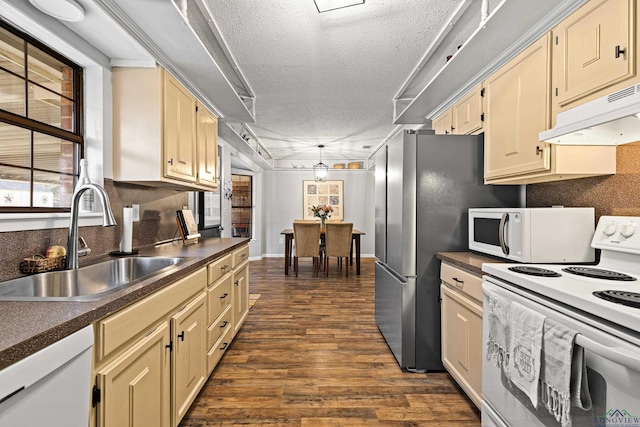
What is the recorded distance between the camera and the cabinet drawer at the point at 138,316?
0.97 meters

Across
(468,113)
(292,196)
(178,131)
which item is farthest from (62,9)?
(292,196)

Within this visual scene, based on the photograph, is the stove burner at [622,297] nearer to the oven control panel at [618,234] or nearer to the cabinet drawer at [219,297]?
the oven control panel at [618,234]

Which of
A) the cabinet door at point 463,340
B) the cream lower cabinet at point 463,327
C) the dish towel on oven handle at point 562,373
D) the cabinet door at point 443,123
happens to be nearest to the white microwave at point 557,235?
the cream lower cabinet at point 463,327

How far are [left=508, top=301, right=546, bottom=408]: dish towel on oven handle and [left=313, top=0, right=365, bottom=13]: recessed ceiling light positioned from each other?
75.4 inches

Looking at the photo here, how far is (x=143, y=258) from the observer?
73.2 inches

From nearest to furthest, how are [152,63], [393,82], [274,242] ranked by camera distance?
[152,63] → [393,82] → [274,242]

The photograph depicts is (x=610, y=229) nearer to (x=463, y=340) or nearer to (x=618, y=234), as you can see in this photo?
(x=618, y=234)

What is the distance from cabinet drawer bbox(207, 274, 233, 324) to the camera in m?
2.01

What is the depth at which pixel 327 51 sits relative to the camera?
258 cm

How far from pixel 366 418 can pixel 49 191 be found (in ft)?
7.13

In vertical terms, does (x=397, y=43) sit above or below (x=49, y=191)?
above

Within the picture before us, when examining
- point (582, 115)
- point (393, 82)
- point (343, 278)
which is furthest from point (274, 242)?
point (582, 115)

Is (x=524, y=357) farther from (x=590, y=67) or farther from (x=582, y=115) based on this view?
(x=590, y=67)

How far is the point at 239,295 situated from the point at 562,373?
7.67ft
